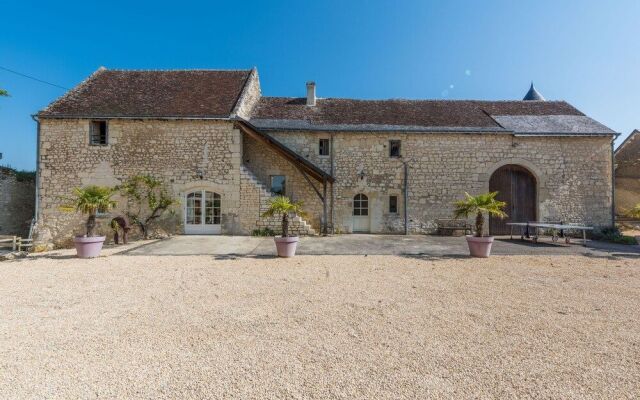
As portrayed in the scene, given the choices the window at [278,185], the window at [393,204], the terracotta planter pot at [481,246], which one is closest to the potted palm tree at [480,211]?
the terracotta planter pot at [481,246]

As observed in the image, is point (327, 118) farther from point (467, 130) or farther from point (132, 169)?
point (132, 169)

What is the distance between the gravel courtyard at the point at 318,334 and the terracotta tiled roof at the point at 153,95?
→ 7439 mm

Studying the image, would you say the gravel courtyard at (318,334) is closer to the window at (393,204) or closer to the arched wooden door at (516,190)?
the window at (393,204)

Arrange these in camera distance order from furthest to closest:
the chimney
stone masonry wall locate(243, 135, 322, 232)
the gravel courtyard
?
1. the chimney
2. stone masonry wall locate(243, 135, 322, 232)
3. the gravel courtyard

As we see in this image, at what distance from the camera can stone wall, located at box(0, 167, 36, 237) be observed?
11586mm

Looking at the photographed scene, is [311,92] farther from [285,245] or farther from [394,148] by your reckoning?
[285,245]

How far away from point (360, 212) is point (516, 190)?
7081 millimetres

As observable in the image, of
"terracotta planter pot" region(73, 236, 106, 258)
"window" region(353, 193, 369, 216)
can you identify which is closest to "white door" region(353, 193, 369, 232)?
"window" region(353, 193, 369, 216)

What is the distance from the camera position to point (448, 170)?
40.3 feet

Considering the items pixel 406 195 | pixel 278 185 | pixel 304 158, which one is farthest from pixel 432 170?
pixel 278 185

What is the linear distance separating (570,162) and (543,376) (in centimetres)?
1375

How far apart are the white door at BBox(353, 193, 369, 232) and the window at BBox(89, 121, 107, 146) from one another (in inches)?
421

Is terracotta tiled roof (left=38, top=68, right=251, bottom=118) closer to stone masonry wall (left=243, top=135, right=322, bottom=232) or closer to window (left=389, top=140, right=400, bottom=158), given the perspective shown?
stone masonry wall (left=243, top=135, right=322, bottom=232)

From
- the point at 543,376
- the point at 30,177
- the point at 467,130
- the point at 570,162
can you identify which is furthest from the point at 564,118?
the point at 30,177
